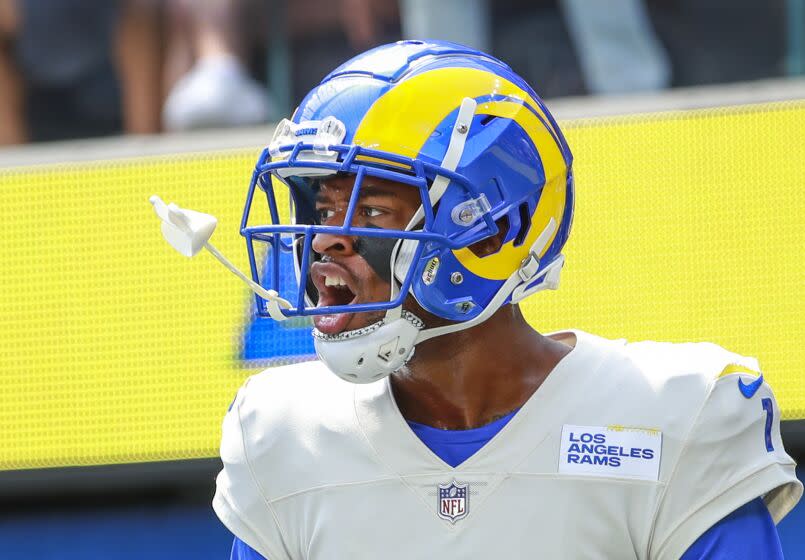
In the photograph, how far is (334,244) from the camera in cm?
171

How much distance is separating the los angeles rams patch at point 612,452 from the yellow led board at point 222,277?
0.89 m

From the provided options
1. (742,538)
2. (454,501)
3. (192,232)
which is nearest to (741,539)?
(742,538)

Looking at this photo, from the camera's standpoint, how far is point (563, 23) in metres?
3.71

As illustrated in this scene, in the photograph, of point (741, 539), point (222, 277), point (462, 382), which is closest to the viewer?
point (741, 539)

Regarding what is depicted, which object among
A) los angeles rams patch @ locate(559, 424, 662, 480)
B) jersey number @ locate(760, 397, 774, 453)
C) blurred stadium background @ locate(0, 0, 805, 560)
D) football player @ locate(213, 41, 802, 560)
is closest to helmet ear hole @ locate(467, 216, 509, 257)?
football player @ locate(213, 41, 802, 560)

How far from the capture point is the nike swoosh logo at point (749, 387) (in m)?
1.71

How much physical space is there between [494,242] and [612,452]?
289mm

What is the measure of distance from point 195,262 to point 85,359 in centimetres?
29

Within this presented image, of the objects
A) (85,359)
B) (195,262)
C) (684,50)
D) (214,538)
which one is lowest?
(214,538)

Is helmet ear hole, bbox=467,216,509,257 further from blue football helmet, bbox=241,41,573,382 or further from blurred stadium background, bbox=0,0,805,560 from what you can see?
blurred stadium background, bbox=0,0,805,560

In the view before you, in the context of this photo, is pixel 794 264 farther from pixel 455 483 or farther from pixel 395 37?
pixel 395 37

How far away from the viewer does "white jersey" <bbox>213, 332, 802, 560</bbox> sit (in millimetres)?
1683

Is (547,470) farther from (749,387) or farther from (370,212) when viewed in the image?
(370,212)

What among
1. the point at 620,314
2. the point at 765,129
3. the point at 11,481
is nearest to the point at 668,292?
the point at 620,314
